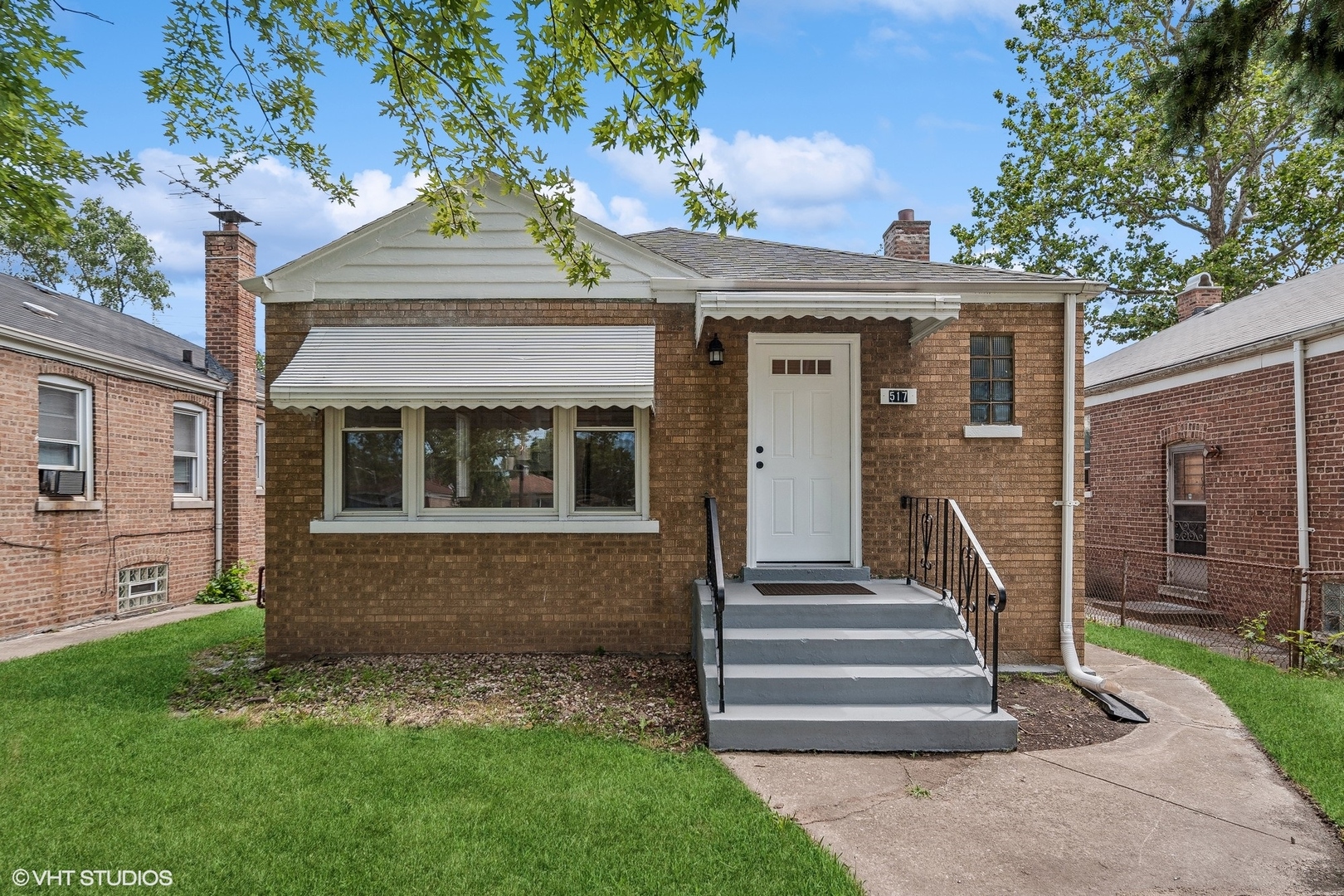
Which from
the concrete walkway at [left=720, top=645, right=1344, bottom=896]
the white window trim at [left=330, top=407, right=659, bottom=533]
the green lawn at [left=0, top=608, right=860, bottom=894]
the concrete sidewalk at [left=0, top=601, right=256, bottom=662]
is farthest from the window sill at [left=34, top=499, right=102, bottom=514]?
the concrete walkway at [left=720, top=645, right=1344, bottom=896]

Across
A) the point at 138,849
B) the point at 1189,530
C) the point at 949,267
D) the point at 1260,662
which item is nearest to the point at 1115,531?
the point at 1189,530

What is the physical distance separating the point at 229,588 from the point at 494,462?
8.25 metres

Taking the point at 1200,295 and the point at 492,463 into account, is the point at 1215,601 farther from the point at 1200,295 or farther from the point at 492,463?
the point at 492,463

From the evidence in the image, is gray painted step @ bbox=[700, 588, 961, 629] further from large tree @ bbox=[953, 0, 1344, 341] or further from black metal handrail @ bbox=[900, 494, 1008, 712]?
large tree @ bbox=[953, 0, 1344, 341]

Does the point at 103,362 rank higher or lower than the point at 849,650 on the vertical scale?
higher

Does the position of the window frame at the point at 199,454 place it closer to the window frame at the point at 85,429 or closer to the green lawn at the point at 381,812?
the window frame at the point at 85,429

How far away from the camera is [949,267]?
805 centimetres

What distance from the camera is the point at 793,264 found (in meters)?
7.97

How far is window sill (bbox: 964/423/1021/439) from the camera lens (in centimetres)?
732

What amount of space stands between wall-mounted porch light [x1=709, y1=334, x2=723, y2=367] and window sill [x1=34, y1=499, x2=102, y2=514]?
9220mm

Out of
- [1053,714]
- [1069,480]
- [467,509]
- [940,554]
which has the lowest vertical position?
[1053,714]

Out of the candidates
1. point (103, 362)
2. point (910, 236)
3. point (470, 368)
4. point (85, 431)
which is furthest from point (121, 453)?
point (910, 236)

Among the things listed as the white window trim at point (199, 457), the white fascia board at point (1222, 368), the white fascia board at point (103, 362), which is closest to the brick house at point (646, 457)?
the white fascia board at point (1222, 368)

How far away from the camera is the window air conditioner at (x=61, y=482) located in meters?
9.77
